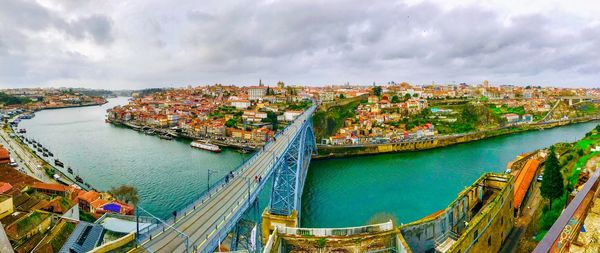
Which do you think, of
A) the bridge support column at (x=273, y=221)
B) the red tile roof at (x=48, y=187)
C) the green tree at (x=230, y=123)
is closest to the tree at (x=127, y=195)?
the red tile roof at (x=48, y=187)

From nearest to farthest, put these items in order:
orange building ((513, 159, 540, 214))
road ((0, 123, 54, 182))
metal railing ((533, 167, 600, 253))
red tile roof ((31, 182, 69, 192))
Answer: metal railing ((533, 167, 600, 253)) → orange building ((513, 159, 540, 214)) → red tile roof ((31, 182, 69, 192)) → road ((0, 123, 54, 182))

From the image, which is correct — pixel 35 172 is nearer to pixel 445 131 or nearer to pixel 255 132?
pixel 255 132

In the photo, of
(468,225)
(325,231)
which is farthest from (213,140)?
(325,231)

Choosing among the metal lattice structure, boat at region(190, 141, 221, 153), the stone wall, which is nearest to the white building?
boat at region(190, 141, 221, 153)

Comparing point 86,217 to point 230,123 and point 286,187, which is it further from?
point 230,123

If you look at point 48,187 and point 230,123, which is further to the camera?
point 230,123

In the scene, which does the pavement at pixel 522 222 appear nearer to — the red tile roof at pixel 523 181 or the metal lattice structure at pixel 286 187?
the red tile roof at pixel 523 181

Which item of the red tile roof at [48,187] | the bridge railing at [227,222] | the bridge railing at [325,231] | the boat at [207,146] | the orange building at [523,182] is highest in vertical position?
the bridge railing at [325,231]

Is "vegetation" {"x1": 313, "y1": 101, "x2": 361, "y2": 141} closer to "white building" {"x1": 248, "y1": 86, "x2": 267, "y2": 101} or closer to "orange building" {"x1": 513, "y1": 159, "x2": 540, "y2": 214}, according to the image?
"orange building" {"x1": 513, "y1": 159, "x2": 540, "y2": 214}
